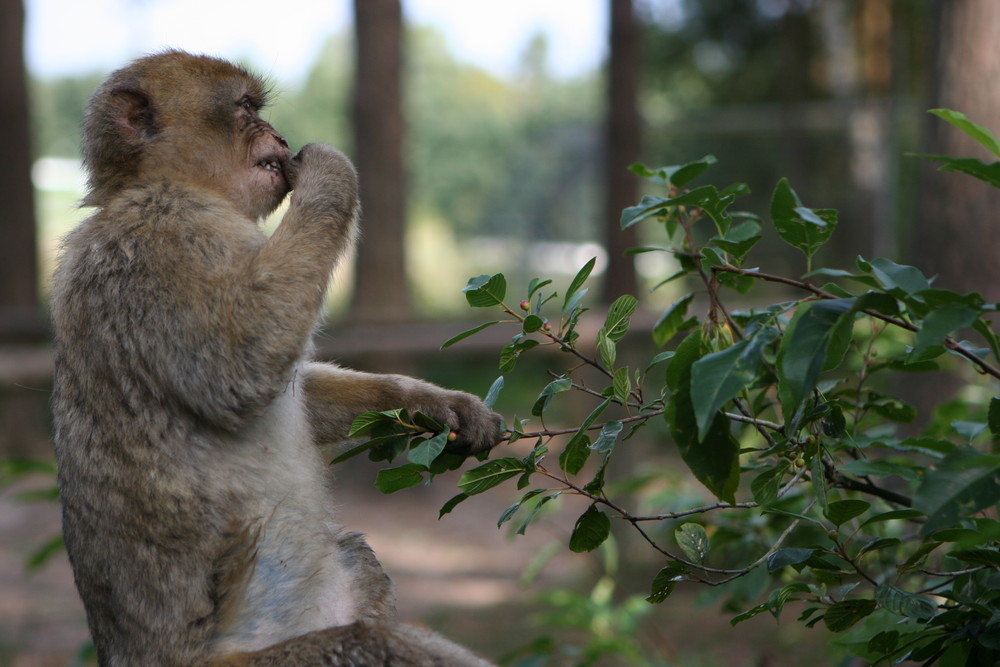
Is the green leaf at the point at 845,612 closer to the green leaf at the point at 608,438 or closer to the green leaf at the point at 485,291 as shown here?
the green leaf at the point at 608,438

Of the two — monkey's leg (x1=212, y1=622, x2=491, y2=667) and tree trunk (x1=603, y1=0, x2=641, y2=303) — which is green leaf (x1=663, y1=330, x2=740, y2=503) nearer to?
monkey's leg (x1=212, y1=622, x2=491, y2=667)

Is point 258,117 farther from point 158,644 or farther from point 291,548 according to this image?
point 158,644

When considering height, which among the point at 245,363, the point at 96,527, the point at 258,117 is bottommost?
the point at 96,527

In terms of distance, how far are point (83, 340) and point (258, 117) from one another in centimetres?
100

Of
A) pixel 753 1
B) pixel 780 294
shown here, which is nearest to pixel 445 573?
pixel 780 294

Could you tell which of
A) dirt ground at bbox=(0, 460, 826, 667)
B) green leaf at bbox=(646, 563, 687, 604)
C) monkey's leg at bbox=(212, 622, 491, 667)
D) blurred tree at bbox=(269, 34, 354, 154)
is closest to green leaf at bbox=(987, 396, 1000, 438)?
green leaf at bbox=(646, 563, 687, 604)

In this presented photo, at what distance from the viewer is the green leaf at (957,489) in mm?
1497

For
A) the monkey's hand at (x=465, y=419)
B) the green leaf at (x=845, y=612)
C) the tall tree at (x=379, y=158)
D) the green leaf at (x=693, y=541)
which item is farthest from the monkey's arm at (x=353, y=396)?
the tall tree at (x=379, y=158)

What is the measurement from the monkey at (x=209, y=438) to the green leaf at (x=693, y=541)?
23.1 inches

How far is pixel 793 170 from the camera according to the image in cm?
1176

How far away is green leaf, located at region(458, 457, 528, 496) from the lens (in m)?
2.29

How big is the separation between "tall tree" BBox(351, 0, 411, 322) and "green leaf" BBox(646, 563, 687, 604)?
788 centimetres

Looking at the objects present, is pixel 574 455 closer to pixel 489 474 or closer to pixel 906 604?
pixel 489 474

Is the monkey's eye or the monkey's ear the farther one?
the monkey's eye
